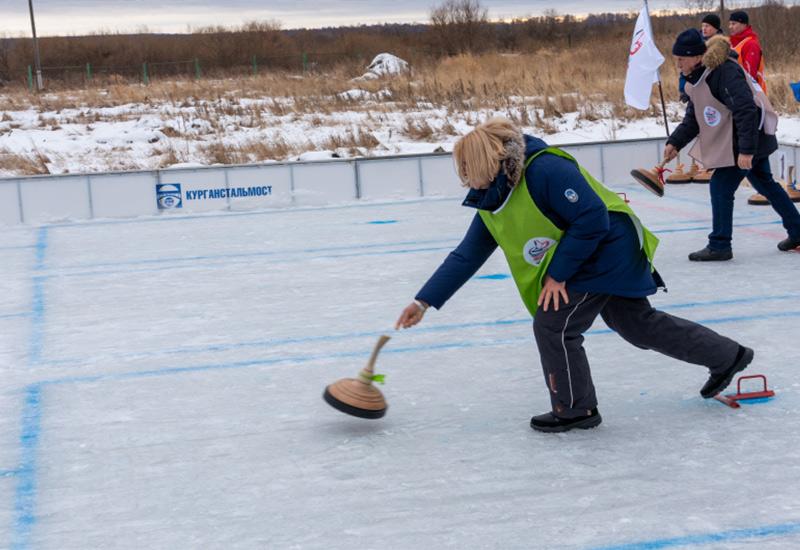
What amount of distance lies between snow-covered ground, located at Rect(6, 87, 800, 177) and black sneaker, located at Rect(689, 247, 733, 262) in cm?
817

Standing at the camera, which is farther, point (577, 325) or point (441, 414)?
point (441, 414)

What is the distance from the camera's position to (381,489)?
3.78m

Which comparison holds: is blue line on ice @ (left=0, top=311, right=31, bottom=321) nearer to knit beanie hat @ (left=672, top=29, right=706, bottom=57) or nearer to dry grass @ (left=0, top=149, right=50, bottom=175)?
knit beanie hat @ (left=672, top=29, right=706, bottom=57)

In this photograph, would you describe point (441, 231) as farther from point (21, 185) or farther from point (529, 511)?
point (529, 511)

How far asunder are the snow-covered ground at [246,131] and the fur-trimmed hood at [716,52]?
855cm

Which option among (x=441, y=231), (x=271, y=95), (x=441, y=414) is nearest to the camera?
(x=441, y=414)

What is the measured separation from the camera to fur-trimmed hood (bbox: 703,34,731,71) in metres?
7.02

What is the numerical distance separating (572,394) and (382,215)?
6.47 m

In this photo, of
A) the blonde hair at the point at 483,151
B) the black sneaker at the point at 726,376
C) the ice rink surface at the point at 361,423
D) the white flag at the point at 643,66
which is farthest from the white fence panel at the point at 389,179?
the blonde hair at the point at 483,151

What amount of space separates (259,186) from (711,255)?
531 cm

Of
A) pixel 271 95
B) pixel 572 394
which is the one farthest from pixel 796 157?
pixel 271 95

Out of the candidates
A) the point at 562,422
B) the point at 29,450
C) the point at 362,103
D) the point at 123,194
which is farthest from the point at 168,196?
the point at 362,103

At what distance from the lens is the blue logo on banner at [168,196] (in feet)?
37.4

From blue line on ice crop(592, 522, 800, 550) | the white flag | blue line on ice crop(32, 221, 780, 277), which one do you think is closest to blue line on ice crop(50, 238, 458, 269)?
blue line on ice crop(32, 221, 780, 277)
